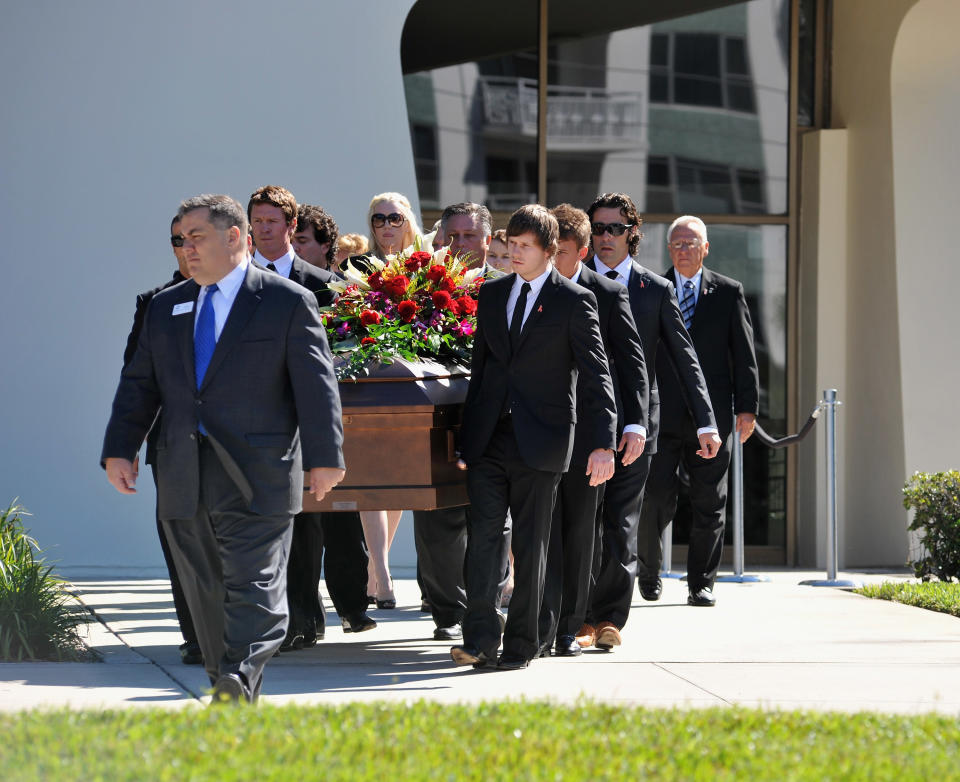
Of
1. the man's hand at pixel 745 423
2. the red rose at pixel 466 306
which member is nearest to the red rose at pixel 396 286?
the red rose at pixel 466 306

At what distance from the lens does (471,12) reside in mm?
11688

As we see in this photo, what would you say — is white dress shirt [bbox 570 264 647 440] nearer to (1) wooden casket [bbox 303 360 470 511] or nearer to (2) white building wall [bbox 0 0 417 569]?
(1) wooden casket [bbox 303 360 470 511]

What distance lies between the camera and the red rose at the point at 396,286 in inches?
248

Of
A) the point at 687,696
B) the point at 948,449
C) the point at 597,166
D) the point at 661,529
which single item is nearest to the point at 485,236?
the point at 661,529

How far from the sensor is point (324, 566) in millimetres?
6965

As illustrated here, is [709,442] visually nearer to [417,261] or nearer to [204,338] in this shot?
[417,261]

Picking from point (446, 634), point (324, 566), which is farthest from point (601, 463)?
point (324, 566)

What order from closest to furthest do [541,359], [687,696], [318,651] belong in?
[687,696] → [541,359] → [318,651]

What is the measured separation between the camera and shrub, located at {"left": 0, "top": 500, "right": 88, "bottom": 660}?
20.4ft

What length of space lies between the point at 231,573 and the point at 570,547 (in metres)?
1.91

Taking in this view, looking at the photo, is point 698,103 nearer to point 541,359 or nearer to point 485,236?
point 485,236

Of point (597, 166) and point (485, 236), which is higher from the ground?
point (597, 166)

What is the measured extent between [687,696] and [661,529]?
3.18 m

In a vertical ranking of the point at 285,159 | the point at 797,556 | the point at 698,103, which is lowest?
the point at 797,556
